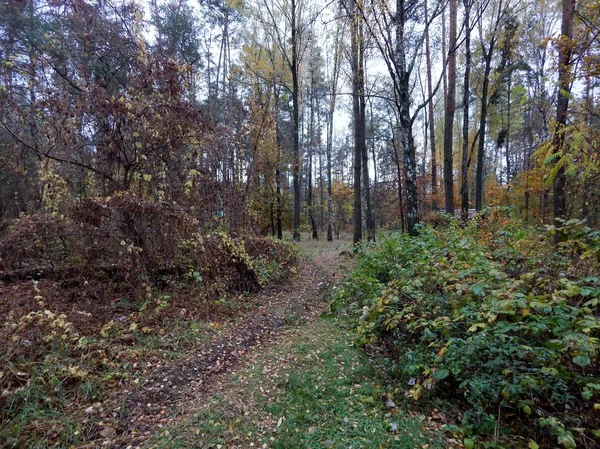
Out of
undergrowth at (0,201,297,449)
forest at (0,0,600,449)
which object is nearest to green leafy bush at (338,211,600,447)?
forest at (0,0,600,449)

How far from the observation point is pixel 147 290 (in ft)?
14.5

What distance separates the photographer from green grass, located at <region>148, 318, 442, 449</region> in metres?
2.27

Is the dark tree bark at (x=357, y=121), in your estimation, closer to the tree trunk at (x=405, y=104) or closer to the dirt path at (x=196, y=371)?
the tree trunk at (x=405, y=104)

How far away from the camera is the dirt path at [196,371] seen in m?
2.49

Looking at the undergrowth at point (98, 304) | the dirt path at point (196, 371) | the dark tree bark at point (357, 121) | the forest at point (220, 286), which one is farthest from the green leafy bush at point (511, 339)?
the dark tree bark at point (357, 121)

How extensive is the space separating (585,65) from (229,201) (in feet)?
22.3

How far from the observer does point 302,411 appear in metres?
2.60

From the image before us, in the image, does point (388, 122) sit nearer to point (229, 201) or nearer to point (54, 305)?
point (229, 201)

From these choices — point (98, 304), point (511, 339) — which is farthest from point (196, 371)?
point (511, 339)

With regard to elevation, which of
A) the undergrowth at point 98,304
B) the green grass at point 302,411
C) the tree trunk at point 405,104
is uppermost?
the tree trunk at point 405,104

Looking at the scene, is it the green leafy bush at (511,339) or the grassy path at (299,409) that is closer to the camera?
the green leafy bush at (511,339)

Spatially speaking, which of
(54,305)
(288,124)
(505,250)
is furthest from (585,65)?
(288,124)

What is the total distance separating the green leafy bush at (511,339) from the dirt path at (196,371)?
1640mm

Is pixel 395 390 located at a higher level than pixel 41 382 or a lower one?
lower
